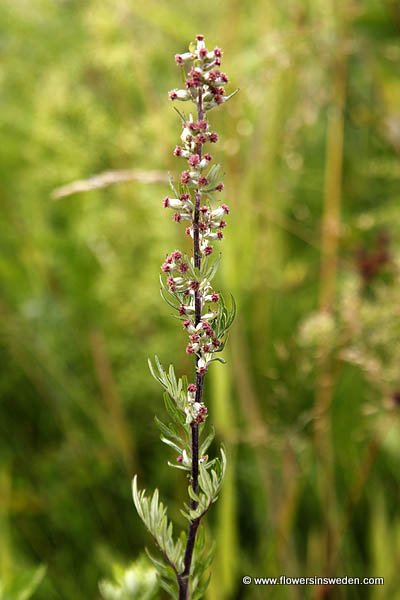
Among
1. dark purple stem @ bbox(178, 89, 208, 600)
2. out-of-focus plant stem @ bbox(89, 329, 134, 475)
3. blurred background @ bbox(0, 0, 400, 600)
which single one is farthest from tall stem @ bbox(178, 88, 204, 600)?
out-of-focus plant stem @ bbox(89, 329, 134, 475)

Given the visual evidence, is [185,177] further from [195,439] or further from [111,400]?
[111,400]

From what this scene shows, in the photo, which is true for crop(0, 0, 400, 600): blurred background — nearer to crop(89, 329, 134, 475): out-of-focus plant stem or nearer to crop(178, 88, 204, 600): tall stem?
crop(89, 329, 134, 475): out-of-focus plant stem

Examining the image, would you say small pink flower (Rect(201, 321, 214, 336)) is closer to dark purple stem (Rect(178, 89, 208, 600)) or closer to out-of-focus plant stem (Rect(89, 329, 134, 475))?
dark purple stem (Rect(178, 89, 208, 600))

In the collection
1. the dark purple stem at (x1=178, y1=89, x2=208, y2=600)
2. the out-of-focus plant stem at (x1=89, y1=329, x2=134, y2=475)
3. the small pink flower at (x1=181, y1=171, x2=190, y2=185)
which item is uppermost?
the small pink flower at (x1=181, y1=171, x2=190, y2=185)

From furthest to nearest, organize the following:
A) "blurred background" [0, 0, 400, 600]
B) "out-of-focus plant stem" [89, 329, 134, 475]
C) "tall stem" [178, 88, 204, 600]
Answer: "out-of-focus plant stem" [89, 329, 134, 475] < "blurred background" [0, 0, 400, 600] < "tall stem" [178, 88, 204, 600]

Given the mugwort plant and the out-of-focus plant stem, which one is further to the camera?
the out-of-focus plant stem

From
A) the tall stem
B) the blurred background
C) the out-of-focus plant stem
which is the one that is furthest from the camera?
the out-of-focus plant stem

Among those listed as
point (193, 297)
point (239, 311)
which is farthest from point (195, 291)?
point (239, 311)

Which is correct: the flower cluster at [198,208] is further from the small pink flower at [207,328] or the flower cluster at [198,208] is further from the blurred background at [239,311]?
the blurred background at [239,311]

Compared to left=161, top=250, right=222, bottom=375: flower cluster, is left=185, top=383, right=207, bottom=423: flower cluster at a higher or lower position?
lower

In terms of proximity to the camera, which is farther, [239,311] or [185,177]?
[239,311]
